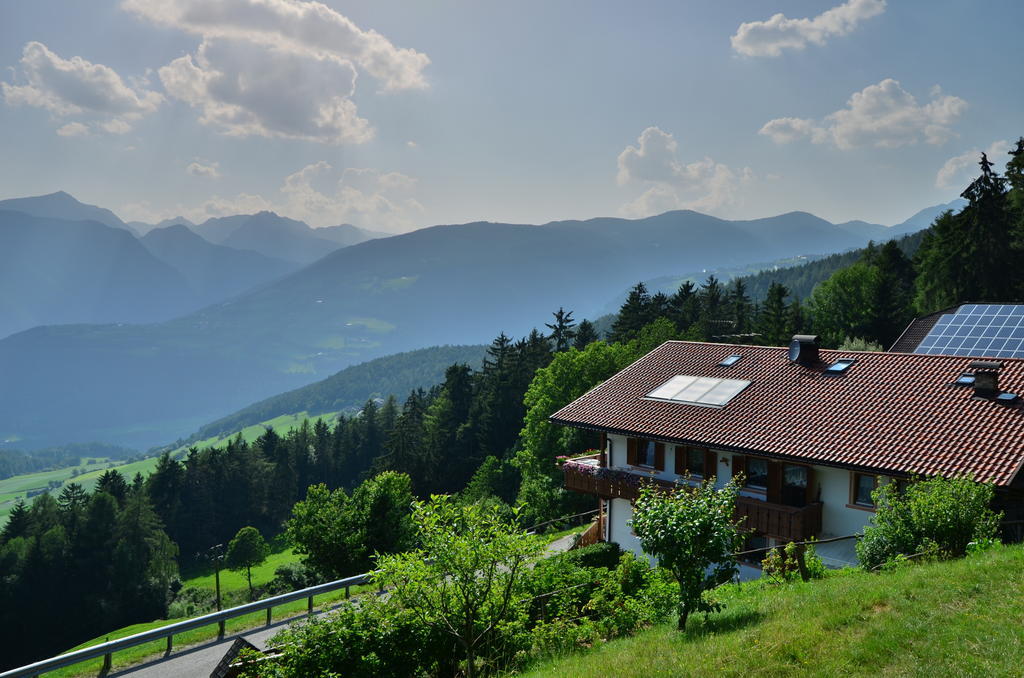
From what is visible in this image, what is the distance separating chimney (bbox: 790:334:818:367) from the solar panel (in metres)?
16.0

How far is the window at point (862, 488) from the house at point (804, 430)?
3 cm

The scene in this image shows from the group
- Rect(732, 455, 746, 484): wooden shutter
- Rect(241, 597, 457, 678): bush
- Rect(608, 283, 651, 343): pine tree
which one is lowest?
Rect(241, 597, 457, 678): bush

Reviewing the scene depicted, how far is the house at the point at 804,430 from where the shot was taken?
20625 millimetres

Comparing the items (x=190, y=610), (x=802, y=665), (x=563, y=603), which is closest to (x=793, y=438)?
(x=563, y=603)

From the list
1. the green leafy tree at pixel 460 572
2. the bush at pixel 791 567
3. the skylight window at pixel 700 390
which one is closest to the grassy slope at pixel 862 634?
the green leafy tree at pixel 460 572

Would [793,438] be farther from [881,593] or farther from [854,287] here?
[854,287]

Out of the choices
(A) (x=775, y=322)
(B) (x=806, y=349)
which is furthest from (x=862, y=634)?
(A) (x=775, y=322)

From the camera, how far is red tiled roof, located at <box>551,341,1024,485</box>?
20.2 metres

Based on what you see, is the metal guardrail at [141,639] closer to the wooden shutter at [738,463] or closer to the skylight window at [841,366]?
the wooden shutter at [738,463]

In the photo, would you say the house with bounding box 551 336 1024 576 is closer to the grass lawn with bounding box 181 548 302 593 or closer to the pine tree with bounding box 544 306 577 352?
the pine tree with bounding box 544 306 577 352

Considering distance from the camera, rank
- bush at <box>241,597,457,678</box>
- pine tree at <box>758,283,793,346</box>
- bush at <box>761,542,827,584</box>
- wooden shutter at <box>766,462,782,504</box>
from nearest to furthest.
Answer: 1. bush at <box>241,597,457,678</box>
2. bush at <box>761,542,827,584</box>
3. wooden shutter at <box>766,462,782,504</box>
4. pine tree at <box>758,283,793,346</box>

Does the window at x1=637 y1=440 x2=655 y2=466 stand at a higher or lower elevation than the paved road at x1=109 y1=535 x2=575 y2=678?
higher

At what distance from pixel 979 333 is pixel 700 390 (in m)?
23.0

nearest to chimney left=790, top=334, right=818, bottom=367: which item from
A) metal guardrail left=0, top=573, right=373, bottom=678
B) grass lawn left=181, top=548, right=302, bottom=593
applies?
metal guardrail left=0, top=573, right=373, bottom=678
